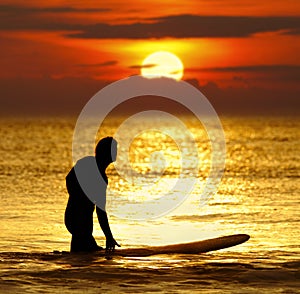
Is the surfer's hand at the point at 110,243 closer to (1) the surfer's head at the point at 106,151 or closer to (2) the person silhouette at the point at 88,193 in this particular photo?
(2) the person silhouette at the point at 88,193

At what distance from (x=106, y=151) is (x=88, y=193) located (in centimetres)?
92

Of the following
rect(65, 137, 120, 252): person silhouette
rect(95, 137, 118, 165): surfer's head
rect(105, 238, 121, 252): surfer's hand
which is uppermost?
rect(95, 137, 118, 165): surfer's head

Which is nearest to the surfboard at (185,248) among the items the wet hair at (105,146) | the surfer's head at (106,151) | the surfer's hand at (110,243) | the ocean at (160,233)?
the surfer's hand at (110,243)

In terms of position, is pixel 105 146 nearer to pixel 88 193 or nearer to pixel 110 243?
pixel 88 193

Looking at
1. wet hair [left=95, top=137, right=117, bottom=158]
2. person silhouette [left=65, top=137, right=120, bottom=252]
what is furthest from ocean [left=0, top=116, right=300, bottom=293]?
wet hair [left=95, top=137, right=117, bottom=158]

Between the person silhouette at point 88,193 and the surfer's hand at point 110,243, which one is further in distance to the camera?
the surfer's hand at point 110,243

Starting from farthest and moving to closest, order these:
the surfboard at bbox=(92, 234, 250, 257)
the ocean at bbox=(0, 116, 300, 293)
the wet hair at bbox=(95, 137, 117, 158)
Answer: the surfboard at bbox=(92, 234, 250, 257) → the wet hair at bbox=(95, 137, 117, 158) → the ocean at bbox=(0, 116, 300, 293)

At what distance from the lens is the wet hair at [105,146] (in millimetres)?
13844

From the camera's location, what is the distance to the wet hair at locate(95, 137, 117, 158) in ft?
45.4

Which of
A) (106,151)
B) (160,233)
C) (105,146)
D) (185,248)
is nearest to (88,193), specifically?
(106,151)

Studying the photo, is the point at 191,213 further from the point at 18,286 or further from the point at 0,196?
the point at 18,286

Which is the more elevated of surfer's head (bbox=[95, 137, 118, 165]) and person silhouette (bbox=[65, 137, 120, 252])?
surfer's head (bbox=[95, 137, 118, 165])

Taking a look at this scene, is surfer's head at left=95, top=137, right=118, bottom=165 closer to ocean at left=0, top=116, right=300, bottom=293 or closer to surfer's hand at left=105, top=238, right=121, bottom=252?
surfer's hand at left=105, top=238, right=121, bottom=252

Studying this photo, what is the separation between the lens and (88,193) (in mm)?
14297
